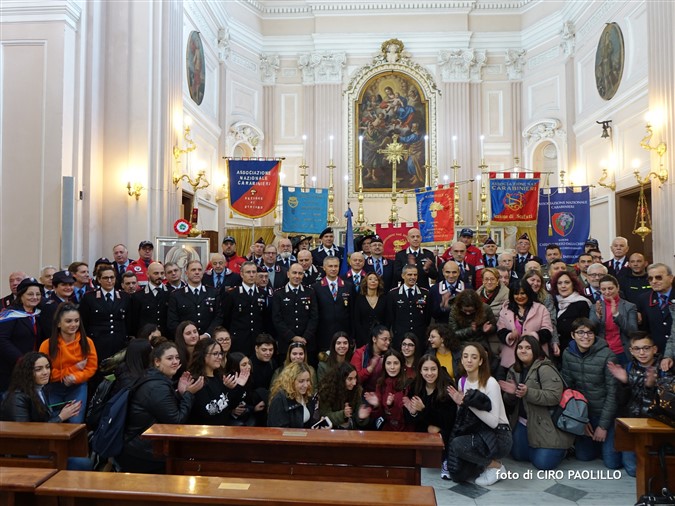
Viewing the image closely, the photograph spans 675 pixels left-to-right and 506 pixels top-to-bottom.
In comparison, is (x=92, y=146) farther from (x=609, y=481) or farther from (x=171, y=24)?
(x=609, y=481)

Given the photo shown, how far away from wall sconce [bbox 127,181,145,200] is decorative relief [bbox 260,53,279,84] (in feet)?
27.6

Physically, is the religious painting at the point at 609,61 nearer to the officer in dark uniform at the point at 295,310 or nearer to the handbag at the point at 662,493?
the officer in dark uniform at the point at 295,310

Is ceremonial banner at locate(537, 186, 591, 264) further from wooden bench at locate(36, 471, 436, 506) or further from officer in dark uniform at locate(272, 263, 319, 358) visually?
wooden bench at locate(36, 471, 436, 506)

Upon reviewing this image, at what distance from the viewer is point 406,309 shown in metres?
5.94

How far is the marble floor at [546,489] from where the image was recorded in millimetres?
4102

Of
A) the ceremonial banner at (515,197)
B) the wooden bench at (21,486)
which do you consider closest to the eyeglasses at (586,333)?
the wooden bench at (21,486)

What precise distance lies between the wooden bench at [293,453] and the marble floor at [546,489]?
0.82m

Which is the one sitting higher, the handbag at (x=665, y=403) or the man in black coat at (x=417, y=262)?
the man in black coat at (x=417, y=262)

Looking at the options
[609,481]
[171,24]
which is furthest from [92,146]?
[609,481]

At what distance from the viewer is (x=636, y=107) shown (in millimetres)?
10719

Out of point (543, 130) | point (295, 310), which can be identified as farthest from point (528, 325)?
point (543, 130)

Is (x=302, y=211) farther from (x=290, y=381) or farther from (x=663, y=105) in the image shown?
(x=663, y=105)

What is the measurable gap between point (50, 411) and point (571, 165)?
13.7 metres

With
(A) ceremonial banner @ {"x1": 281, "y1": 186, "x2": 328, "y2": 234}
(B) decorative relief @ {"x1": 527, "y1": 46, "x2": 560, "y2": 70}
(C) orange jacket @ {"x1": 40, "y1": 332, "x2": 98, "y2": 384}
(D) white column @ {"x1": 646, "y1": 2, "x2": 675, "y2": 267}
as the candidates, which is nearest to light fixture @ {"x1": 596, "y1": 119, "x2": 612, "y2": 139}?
(D) white column @ {"x1": 646, "y1": 2, "x2": 675, "y2": 267}
